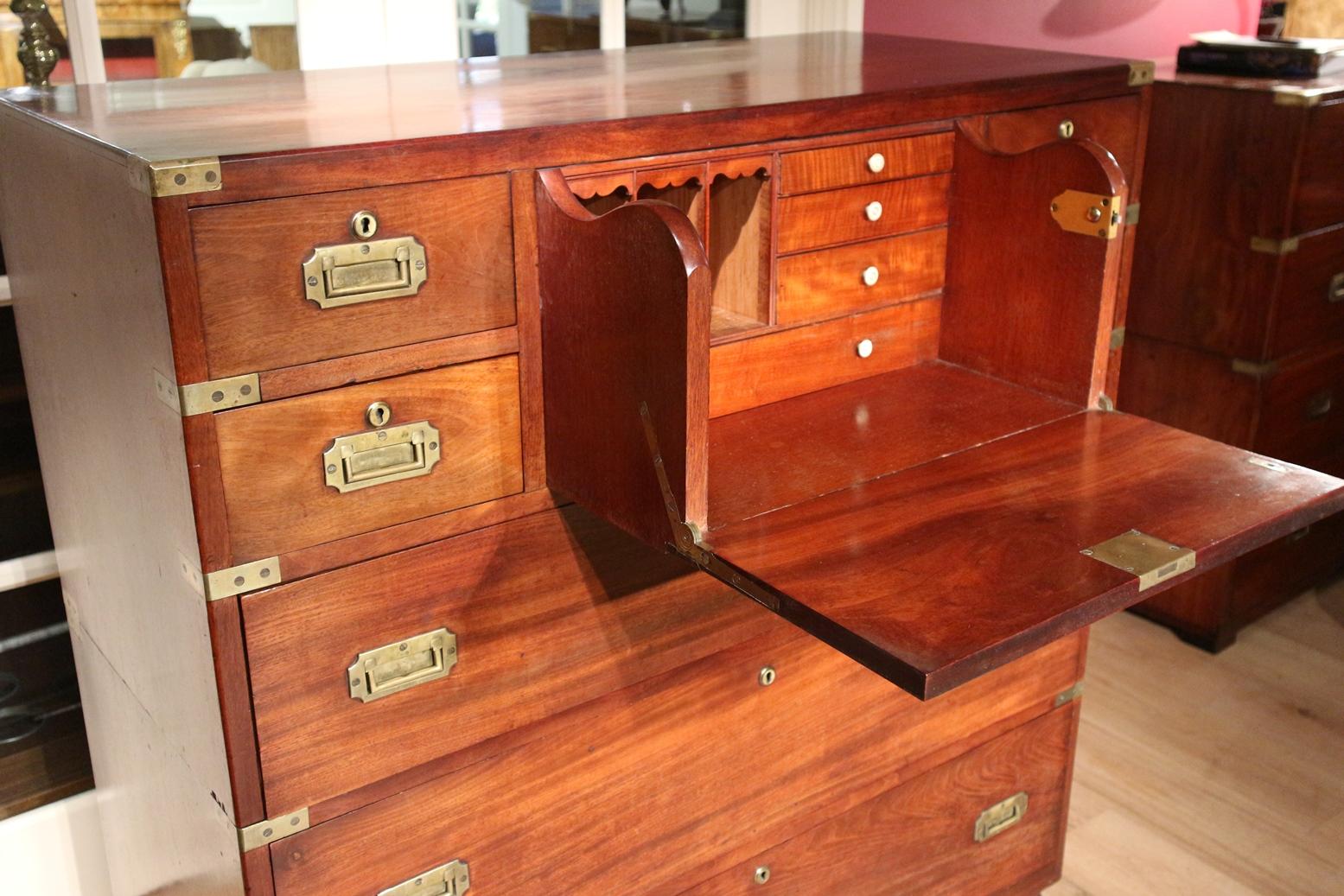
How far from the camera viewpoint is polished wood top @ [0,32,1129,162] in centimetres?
119

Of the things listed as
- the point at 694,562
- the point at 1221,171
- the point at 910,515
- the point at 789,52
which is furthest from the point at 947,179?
the point at 1221,171

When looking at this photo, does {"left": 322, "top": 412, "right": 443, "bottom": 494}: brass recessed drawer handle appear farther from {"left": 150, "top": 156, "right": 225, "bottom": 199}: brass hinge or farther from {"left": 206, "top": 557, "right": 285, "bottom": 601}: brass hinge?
{"left": 150, "top": 156, "right": 225, "bottom": 199}: brass hinge

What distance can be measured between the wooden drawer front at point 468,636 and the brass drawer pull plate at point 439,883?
5.4 inches

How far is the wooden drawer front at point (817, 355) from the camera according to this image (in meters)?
1.51

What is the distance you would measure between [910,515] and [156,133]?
77 centimetres

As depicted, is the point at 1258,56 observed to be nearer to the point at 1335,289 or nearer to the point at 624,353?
the point at 1335,289

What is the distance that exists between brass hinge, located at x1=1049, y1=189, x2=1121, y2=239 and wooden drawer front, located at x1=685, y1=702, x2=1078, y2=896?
2.53ft

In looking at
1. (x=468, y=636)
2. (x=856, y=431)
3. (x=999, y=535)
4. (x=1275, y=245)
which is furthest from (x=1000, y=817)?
(x=1275, y=245)

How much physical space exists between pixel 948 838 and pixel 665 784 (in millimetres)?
578

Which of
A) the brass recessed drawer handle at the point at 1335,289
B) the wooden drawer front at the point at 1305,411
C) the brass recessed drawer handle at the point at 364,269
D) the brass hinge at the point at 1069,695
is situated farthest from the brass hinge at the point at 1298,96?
the brass recessed drawer handle at the point at 364,269

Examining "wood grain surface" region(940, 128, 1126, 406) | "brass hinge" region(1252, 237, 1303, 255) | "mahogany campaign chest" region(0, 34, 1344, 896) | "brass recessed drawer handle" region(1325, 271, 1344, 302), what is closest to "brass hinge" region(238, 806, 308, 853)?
"mahogany campaign chest" region(0, 34, 1344, 896)

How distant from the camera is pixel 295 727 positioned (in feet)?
4.00

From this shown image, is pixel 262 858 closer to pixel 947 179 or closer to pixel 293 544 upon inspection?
pixel 293 544

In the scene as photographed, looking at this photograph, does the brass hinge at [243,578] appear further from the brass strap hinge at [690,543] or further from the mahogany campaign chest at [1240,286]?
the mahogany campaign chest at [1240,286]
